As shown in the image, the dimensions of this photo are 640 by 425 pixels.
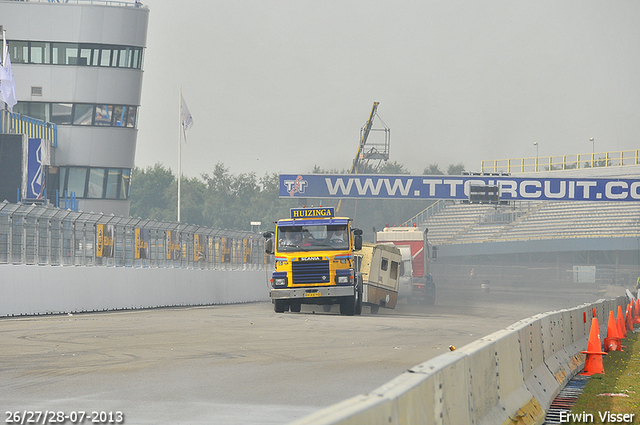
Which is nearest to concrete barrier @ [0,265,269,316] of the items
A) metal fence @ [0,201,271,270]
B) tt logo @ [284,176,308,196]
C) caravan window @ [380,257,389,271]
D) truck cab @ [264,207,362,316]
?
metal fence @ [0,201,271,270]

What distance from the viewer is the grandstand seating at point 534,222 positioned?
78750 millimetres

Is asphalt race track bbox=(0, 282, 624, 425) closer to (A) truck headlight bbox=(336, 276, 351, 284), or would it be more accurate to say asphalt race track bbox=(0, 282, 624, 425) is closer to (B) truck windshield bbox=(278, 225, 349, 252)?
(A) truck headlight bbox=(336, 276, 351, 284)

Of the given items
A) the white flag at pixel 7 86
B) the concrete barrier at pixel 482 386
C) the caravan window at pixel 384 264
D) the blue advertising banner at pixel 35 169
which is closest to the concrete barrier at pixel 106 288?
the caravan window at pixel 384 264

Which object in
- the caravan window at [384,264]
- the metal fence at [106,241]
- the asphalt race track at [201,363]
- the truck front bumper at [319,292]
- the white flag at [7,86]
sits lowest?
the asphalt race track at [201,363]

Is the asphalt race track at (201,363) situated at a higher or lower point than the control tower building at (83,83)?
lower

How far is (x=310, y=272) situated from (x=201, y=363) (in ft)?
40.0

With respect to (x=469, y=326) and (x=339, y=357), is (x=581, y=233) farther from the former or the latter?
(x=339, y=357)

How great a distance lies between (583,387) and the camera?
11430 millimetres

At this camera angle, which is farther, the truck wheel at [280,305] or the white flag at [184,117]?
the white flag at [184,117]

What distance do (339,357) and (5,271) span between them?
416 inches

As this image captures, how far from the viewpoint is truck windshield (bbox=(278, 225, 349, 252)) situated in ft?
80.2

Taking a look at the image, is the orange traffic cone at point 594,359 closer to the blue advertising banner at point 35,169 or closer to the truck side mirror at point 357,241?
the truck side mirror at point 357,241

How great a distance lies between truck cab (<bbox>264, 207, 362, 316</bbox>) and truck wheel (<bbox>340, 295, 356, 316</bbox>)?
0.14m

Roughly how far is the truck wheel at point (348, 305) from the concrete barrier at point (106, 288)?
6744 millimetres
